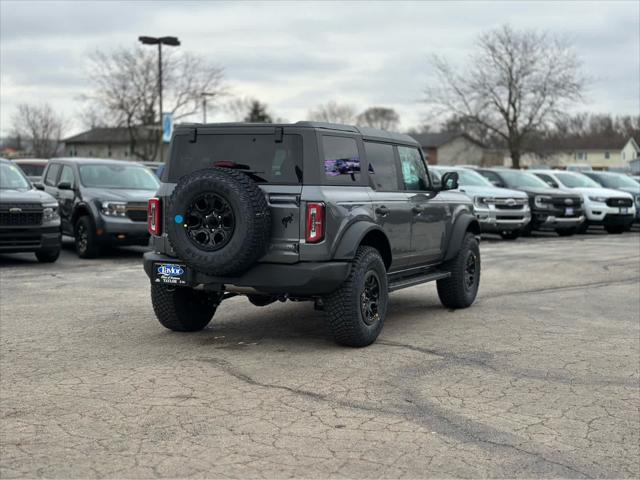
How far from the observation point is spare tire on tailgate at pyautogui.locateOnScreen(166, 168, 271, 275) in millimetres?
6906

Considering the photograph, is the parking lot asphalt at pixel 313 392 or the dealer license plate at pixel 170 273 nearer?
the parking lot asphalt at pixel 313 392

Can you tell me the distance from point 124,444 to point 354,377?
210 centimetres

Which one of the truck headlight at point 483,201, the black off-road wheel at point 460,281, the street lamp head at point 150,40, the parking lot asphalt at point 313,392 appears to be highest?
the street lamp head at point 150,40

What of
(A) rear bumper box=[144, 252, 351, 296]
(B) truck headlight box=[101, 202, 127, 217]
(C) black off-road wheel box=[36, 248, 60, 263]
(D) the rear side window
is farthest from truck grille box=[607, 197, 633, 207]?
(A) rear bumper box=[144, 252, 351, 296]

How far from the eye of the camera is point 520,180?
76.4 feet

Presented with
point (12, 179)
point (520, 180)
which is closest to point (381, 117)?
point (520, 180)

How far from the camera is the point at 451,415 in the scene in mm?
5523

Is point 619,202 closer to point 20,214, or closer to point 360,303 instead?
point 20,214

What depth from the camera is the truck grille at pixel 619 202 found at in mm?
23781

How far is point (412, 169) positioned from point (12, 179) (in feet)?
26.3

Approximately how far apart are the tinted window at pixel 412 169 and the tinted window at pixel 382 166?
24 cm

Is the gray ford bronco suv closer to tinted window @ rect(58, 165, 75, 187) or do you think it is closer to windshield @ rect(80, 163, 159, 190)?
windshield @ rect(80, 163, 159, 190)

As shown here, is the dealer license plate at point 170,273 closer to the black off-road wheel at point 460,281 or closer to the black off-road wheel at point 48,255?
the black off-road wheel at point 460,281

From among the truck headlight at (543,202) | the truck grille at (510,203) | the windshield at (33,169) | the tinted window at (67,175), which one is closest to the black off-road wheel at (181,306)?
the tinted window at (67,175)
